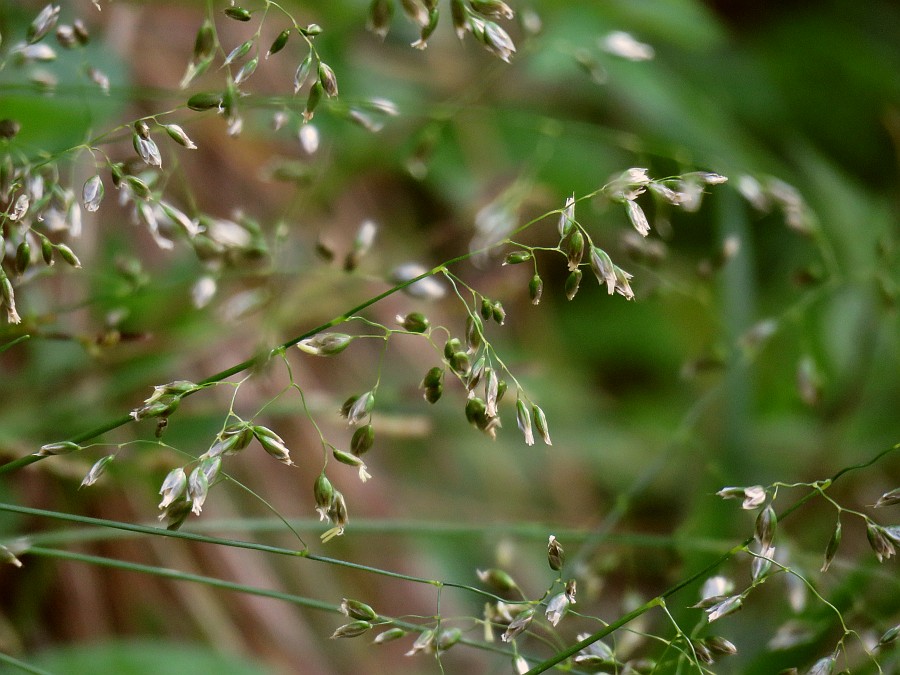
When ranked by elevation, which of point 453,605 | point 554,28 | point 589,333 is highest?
point 554,28

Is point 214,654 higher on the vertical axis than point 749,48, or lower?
lower

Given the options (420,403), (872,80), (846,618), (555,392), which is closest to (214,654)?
(420,403)

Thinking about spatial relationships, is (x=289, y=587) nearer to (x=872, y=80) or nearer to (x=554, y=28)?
(x=554, y=28)

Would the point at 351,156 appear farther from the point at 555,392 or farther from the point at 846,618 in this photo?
the point at 846,618

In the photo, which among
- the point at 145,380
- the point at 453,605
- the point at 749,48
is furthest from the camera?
the point at 749,48

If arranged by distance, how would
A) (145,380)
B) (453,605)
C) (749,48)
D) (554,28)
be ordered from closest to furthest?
(145,380)
(453,605)
(554,28)
(749,48)

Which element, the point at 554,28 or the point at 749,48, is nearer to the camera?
the point at 554,28
